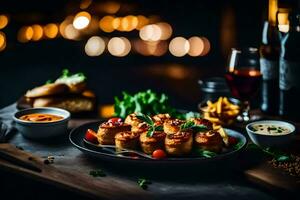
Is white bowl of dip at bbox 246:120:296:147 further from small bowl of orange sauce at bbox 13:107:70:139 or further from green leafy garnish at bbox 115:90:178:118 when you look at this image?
small bowl of orange sauce at bbox 13:107:70:139

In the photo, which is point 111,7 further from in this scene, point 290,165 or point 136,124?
point 290,165

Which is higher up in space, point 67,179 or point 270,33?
point 270,33

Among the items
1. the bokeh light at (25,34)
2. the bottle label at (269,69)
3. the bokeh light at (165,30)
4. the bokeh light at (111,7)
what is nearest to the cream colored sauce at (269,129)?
the bottle label at (269,69)

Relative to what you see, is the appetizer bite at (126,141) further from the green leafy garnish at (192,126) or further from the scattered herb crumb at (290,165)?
the scattered herb crumb at (290,165)

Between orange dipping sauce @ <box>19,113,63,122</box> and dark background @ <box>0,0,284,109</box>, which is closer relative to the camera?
orange dipping sauce @ <box>19,113,63,122</box>

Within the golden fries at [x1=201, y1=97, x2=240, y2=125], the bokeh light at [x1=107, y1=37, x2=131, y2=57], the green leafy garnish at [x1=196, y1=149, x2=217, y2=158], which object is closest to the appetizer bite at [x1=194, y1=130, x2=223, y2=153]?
the green leafy garnish at [x1=196, y1=149, x2=217, y2=158]

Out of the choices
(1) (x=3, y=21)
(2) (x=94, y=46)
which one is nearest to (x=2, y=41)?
(1) (x=3, y=21)

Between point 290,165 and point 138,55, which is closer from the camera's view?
point 290,165
